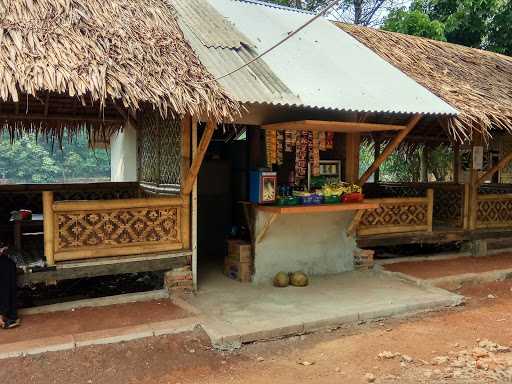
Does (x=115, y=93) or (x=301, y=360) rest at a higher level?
(x=115, y=93)

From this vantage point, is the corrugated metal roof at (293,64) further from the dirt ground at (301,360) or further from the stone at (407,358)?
the stone at (407,358)

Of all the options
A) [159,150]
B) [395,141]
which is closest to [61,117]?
[159,150]

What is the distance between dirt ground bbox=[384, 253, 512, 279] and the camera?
8469 millimetres

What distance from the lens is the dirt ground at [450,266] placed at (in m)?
8.47

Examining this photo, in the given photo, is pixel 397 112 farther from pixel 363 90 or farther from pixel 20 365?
pixel 20 365

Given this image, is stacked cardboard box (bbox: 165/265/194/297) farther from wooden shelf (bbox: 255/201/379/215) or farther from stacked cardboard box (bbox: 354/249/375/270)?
stacked cardboard box (bbox: 354/249/375/270)

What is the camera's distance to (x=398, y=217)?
9.02m

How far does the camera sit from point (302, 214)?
7699 millimetres

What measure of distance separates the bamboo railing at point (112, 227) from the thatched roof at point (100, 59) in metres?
1.34

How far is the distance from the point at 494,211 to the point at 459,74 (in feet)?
9.84

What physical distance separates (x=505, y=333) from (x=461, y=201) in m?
4.58

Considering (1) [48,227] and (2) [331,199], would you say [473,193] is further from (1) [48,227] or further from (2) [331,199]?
(1) [48,227]

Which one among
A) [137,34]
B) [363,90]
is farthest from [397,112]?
[137,34]

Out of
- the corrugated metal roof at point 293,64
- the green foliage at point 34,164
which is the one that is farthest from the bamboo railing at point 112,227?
the green foliage at point 34,164
